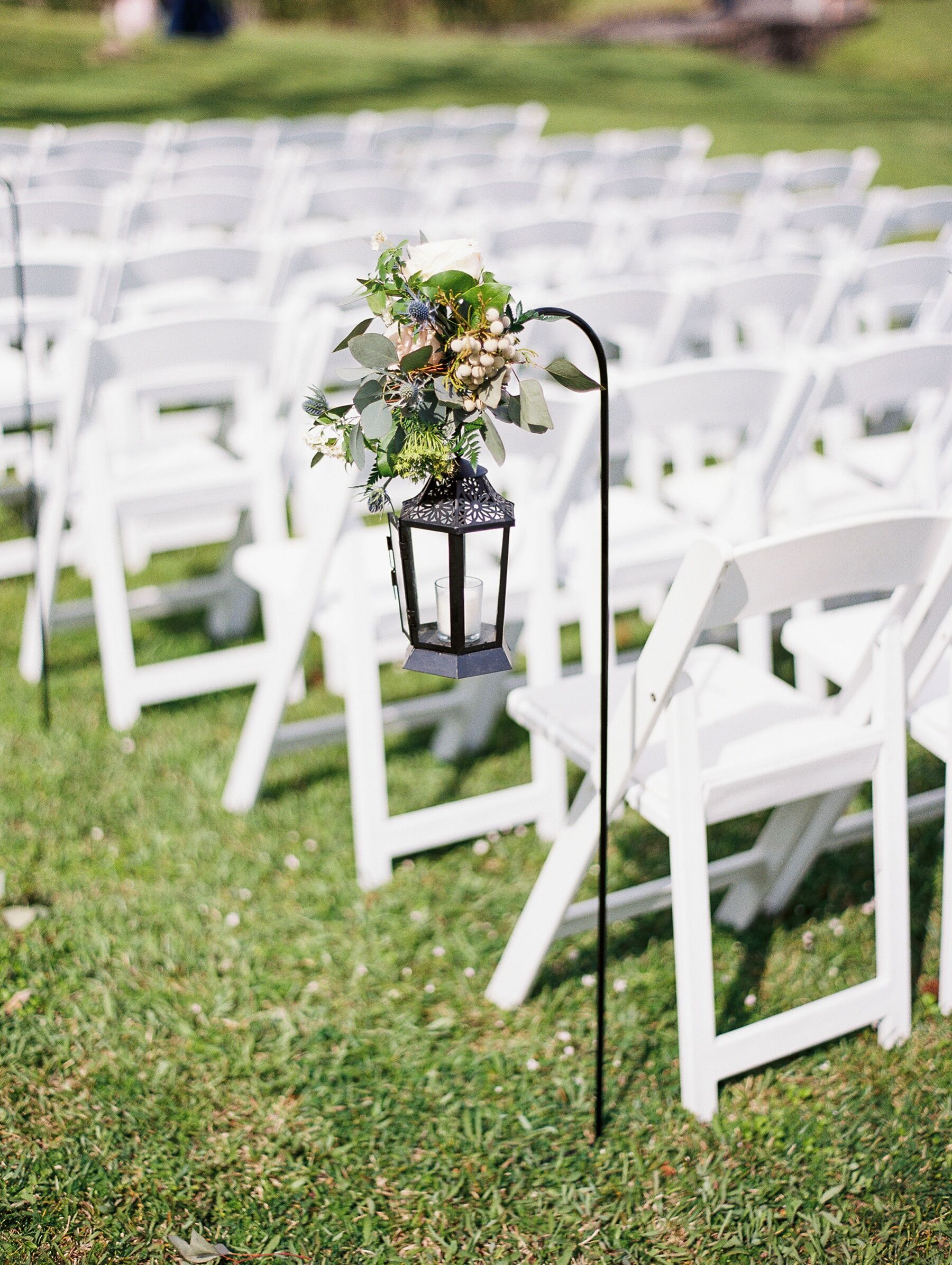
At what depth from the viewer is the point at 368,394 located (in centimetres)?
185

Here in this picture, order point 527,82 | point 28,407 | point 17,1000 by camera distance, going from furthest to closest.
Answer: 1. point 527,82
2. point 28,407
3. point 17,1000

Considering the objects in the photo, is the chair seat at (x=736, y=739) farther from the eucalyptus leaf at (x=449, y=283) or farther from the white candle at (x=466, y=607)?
the eucalyptus leaf at (x=449, y=283)

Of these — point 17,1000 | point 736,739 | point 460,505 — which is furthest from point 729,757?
point 17,1000

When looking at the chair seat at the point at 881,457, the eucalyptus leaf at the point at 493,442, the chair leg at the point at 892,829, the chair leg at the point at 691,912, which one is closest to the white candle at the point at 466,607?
the eucalyptus leaf at the point at 493,442

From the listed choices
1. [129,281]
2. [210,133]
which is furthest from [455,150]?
[129,281]

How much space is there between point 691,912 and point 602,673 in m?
0.57

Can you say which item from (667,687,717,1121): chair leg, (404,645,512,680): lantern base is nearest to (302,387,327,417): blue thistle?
(404,645,512,680): lantern base

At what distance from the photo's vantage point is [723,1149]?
240 centimetres

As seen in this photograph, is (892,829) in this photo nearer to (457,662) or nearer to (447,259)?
(457,662)

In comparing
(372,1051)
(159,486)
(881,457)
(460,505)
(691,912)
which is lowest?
(372,1051)

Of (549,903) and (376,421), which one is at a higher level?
(376,421)

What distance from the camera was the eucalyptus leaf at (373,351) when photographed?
1810mm

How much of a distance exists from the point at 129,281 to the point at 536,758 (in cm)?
230

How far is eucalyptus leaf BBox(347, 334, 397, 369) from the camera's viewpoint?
1.81 m
